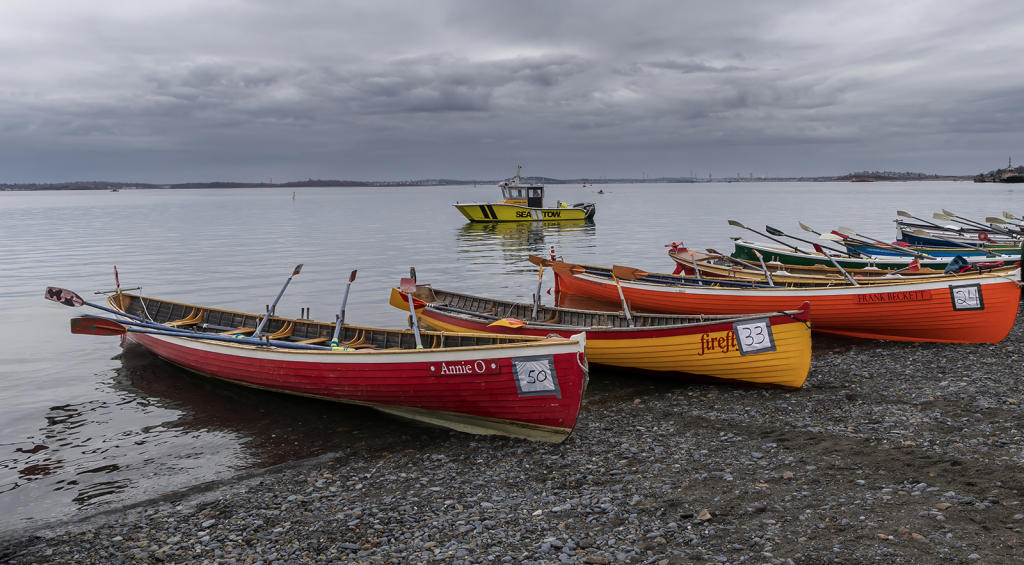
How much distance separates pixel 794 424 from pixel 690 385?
2.84 m

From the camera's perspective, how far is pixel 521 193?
224 ft

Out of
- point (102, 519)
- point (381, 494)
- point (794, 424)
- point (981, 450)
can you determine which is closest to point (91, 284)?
point (102, 519)

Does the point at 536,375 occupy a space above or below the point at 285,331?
below

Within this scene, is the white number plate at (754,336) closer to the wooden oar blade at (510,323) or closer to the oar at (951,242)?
the wooden oar blade at (510,323)

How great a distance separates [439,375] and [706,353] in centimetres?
525

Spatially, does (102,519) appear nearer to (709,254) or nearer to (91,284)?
(709,254)

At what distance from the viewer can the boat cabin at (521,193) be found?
222 ft

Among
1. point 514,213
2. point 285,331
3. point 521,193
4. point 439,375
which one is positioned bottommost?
point 439,375

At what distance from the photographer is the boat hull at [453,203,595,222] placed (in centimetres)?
6762

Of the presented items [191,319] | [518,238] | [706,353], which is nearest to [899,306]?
[706,353]

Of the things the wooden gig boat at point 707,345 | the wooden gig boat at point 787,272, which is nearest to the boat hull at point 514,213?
the wooden gig boat at point 787,272

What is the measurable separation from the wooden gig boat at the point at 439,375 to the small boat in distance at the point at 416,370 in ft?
0.06

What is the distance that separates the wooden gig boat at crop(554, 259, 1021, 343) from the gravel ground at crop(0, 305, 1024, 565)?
3.92 m

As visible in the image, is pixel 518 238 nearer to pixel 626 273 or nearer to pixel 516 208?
pixel 516 208
